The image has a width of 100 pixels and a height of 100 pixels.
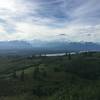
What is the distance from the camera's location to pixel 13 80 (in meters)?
100

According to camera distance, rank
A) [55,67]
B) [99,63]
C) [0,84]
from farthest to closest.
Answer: [99,63], [55,67], [0,84]

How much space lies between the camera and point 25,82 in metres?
99.4

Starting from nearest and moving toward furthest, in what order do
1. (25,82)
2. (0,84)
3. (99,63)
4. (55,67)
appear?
(0,84) → (25,82) → (55,67) → (99,63)

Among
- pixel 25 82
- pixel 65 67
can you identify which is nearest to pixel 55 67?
pixel 65 67

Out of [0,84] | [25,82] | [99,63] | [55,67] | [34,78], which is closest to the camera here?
[0,84]

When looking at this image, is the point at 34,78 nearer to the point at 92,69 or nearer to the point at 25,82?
the point at 25,82

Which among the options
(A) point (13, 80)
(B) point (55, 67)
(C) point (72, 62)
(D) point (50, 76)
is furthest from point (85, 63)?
(A) point (13, 80)

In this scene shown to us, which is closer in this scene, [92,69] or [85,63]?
[92,69]

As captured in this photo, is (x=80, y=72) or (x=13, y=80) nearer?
(x=13, y=80)

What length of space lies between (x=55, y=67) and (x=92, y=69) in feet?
63.9

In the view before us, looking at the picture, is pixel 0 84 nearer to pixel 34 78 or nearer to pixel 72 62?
pixel 34 78

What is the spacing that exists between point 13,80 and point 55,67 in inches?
1068

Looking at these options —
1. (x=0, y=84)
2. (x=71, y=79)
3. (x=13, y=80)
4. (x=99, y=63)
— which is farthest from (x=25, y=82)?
(x=99, y=63)

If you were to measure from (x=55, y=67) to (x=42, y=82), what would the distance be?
21.2 m
